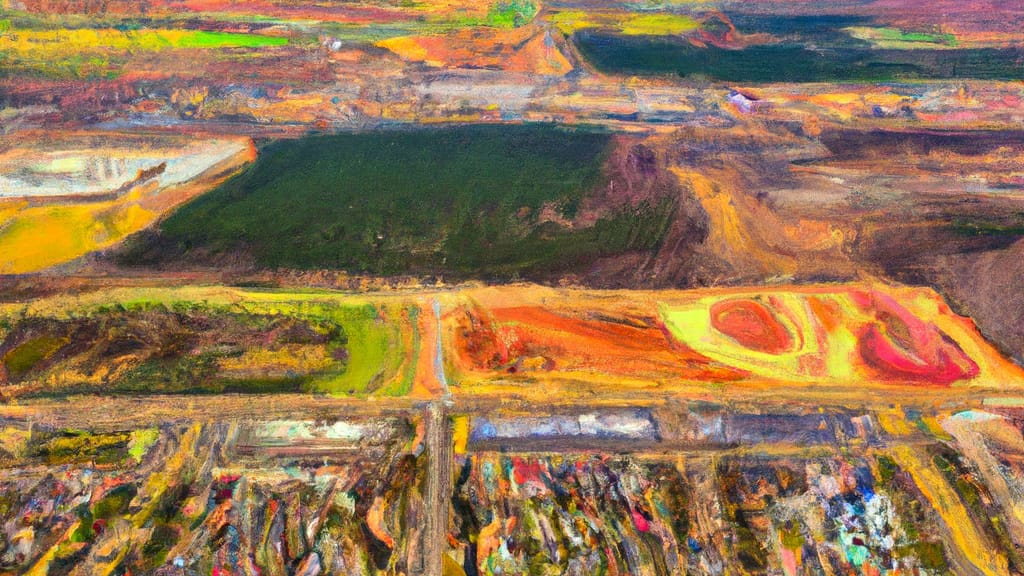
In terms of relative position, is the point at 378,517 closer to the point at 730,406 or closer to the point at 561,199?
the point at 730,406

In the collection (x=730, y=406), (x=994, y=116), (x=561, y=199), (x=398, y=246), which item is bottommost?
(x=730, y=406)

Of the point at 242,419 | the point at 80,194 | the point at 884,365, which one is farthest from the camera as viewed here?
the point at 80,194

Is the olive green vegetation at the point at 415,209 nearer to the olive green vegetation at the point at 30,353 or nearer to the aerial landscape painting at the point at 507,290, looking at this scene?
the aerial landscape painting at the point at 507,290

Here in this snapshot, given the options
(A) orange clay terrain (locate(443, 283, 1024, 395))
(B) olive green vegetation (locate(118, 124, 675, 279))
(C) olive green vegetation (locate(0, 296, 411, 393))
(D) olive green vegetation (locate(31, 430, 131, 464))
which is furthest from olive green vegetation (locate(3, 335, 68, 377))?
(A) orange clay terrain (locate(443, 283, 1024, 395))

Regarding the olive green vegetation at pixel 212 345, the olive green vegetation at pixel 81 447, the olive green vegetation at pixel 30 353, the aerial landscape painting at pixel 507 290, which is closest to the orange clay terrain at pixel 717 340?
the aerial landscape painting at pixel 507 290

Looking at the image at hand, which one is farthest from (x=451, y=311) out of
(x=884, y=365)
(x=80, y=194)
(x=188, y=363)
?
(x=80, y=194)

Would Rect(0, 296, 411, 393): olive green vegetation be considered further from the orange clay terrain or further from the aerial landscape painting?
the orange clay terrain
